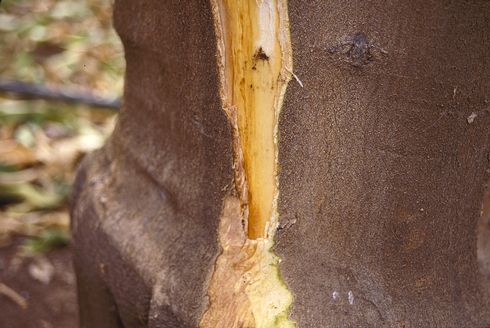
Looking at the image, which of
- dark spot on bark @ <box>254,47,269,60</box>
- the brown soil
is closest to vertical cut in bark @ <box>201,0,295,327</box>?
dark spot on bark @ <box>254,47,269,60</box>

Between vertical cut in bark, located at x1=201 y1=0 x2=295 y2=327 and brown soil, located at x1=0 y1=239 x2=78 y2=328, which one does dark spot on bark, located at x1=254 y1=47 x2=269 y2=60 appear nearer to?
vertical cut in bark, located at x1=201 y1=0 x2=295 y2=327

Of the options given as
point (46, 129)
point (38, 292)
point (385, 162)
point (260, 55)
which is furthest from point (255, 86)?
point (46, 129)

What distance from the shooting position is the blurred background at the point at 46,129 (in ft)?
6.16

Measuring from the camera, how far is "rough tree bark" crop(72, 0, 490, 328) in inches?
28.6

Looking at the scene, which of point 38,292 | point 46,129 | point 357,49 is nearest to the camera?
point 357,49

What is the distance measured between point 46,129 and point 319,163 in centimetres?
181

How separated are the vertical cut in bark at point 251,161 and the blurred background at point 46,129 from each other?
1.05 m

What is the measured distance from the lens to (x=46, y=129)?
2428mm

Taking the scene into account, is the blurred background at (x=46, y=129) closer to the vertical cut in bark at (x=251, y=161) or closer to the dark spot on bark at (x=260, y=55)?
the vertical cut in bark at (x=251, y=161)

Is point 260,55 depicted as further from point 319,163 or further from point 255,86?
point 319,163

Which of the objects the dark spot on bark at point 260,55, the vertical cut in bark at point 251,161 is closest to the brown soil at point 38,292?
the vertical cut in bark at point 251,161

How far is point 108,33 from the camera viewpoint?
3.15m

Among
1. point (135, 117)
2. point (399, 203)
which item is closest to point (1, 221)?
point (135, 117)

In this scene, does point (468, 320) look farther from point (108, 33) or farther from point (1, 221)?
point (108, 33)
